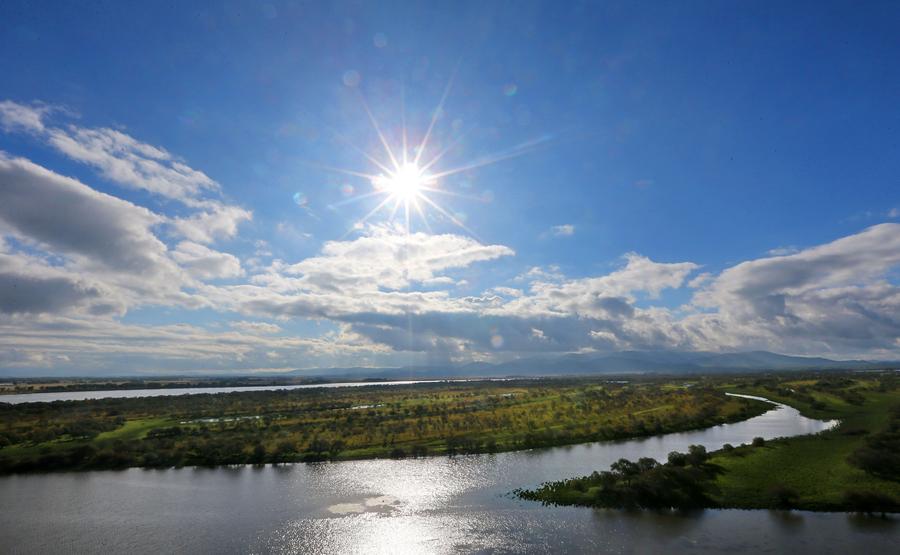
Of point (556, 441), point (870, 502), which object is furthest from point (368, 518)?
point (870, 502)

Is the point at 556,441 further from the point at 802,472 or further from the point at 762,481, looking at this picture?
the point at 802,472

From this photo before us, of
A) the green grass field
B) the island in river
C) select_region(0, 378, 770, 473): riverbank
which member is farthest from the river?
select_region(0, 378, 770, 473): riverbank

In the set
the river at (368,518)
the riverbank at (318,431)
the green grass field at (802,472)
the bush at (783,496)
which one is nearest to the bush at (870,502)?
the green grass field at (802,472)

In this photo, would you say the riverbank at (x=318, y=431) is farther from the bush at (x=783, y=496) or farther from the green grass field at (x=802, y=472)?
the bush at (x=783, y=496)

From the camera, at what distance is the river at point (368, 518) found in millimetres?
37500

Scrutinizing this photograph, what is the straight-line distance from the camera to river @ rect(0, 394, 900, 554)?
123 feet

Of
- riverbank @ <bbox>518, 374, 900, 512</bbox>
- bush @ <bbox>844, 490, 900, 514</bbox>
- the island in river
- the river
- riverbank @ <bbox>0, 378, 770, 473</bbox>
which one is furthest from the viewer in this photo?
riverbank @ <bbox>0, 378, 770, 473</bbox>

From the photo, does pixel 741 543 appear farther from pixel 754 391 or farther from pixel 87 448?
pixel 754 391

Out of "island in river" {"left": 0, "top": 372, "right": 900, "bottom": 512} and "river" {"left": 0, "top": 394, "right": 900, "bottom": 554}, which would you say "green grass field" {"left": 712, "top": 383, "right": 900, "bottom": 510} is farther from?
"river" {"left": 0, "top": 394, "right": 900, "bottom": 554}

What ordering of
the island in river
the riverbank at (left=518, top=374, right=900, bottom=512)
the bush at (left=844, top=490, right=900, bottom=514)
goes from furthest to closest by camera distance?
the island in river
the riverbank at (left=518, top=374, right=900, bottom=512)
the bush at (left=844, top=490, right=900, bottom=514)

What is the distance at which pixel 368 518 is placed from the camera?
4469 cm

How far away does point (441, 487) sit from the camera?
54562 millimetres

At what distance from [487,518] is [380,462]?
96.0 ft

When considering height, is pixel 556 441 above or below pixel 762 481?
above
